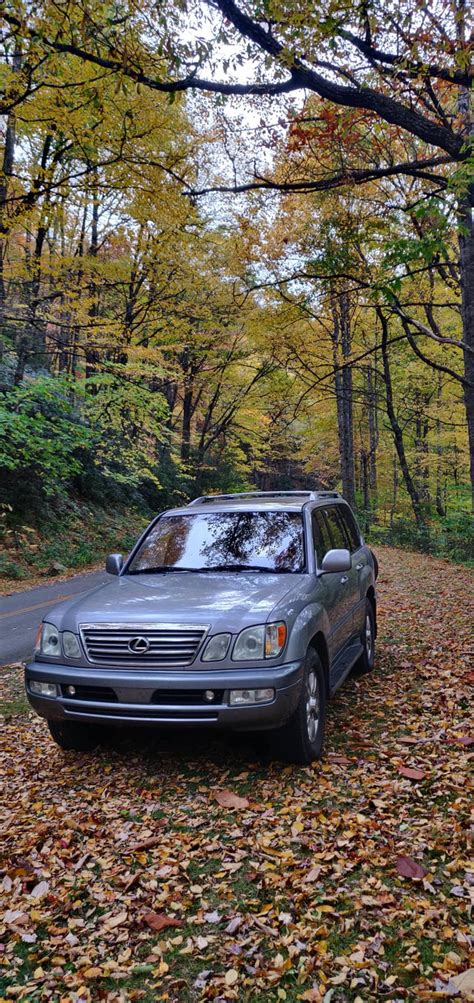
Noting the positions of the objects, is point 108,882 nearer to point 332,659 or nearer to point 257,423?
point 332,659

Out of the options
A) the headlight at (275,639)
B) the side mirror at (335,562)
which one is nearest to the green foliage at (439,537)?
the side mirror at (335,562)

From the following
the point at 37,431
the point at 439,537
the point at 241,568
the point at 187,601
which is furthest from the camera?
the point at 439,537

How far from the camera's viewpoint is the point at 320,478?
37219 millimetres

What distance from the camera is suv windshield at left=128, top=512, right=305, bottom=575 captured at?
16.1ft

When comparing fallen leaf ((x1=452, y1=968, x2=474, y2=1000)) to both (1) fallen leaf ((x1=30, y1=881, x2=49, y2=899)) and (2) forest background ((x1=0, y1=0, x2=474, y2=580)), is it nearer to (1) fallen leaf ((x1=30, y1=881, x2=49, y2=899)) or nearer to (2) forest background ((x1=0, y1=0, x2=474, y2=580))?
(1) fallen leaf ((x1=30, y1=881, x2=49, y2=899))

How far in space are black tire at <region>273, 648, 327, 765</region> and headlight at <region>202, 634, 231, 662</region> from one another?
61 cm

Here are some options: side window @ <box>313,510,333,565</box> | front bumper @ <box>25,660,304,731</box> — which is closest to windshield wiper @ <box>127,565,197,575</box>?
side window @ <box>313,510,333,565</box>

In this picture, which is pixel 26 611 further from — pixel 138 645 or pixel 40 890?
pixel 40 890

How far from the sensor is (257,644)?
3.75 meters

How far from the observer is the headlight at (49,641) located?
417 centimetres

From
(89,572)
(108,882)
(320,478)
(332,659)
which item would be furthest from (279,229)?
(320,478)

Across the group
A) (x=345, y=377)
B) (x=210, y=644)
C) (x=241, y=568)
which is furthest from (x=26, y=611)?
(x=345, y=377)

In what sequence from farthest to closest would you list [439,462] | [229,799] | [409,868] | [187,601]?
[439,462], [187,601], [229,799], [409,868]

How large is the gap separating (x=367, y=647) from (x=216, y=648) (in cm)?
336
